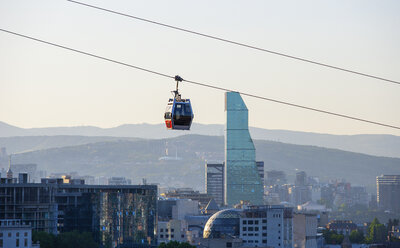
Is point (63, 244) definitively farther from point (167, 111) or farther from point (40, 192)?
point (167, 111)

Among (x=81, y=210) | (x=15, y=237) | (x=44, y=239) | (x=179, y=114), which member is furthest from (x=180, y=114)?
(x=81, y=210)

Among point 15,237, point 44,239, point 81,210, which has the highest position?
point 81,210

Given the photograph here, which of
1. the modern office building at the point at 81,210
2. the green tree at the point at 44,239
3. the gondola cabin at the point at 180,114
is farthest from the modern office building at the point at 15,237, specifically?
the gondola cabin at the point at 180,114

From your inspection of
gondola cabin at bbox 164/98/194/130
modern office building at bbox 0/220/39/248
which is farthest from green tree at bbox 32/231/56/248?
gondola cabin at bbox 164/98/194/130

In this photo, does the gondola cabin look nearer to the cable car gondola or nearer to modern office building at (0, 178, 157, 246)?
the cable car gondola

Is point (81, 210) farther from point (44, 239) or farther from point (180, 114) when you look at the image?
point (180, 114)

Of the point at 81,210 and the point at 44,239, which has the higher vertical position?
the point at 81,210
